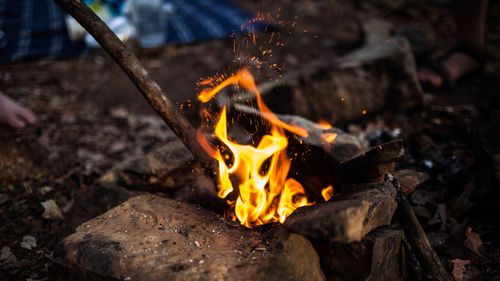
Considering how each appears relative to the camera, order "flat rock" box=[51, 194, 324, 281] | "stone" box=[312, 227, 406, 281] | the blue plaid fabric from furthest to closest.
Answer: the blue plaid fabric → "stone" box=[312, 227, 406, 281] → "flat rock" box=[51, 194, 324, 281]

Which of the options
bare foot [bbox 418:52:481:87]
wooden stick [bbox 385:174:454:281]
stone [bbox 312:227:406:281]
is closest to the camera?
stone [bbox 312:227:406:281]

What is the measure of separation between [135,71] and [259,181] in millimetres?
1047

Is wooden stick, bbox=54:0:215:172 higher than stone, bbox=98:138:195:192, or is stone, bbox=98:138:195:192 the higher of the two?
wooden stick, bbox=54:0:215:172

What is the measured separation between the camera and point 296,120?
102 inches

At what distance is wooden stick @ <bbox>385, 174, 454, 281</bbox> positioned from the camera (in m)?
1.69

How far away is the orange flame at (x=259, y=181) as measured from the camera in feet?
6.59

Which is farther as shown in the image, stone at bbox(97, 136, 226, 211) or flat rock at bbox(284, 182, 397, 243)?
stone at bbox(97, 136, 226, 211)

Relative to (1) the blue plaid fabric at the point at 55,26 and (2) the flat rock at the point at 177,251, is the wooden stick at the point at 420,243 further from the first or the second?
(1) the blue plaid fabric at the point at 55,26

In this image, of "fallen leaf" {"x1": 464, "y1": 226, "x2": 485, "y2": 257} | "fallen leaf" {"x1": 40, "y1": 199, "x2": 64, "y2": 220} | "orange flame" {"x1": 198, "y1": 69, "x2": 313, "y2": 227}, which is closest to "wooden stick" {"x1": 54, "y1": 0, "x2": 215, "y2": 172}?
"orange flame" {"x1": 198, "y1": 69, "x2": 313, "y2": 227}

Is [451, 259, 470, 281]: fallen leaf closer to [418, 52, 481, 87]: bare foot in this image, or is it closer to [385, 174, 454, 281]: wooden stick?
[385, 174, 454, 281]: wooden stick

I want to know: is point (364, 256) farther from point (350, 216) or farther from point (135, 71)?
point (135, 71)

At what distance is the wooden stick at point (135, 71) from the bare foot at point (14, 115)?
8.32 feet

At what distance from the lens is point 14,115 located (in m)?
3.62

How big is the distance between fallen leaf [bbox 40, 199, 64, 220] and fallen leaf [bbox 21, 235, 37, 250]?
0.22m
